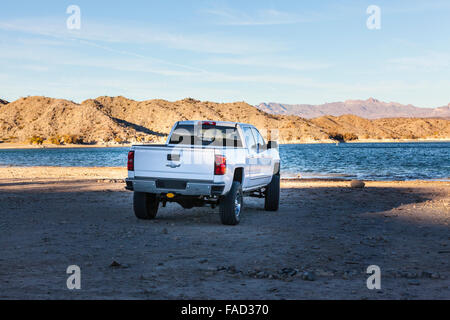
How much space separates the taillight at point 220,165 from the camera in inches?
405

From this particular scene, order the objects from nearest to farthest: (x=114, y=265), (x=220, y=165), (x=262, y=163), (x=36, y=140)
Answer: (x=114, y=265) < (x=220, y=165) < (x=262, y=163) < (x=36, y=140)

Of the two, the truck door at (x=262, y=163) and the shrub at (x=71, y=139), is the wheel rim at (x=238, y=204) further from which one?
the shrub at (x=71, y=139)

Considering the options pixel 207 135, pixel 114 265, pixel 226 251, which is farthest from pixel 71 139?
pixel 114 265

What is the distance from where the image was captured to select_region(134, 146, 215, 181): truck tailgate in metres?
10.4

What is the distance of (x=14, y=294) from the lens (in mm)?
5633

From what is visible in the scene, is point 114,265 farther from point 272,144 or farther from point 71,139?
point 71,139

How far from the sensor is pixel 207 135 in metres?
12.3

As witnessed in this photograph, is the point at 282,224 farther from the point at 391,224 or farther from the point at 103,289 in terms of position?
the point at 103,289

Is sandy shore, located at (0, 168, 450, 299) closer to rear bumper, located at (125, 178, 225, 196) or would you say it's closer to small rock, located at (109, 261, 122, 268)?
small rock, located at (109, 261, 122, 268)

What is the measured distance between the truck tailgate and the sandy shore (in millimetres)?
1133

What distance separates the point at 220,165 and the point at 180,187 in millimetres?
993

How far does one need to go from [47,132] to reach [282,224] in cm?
15229

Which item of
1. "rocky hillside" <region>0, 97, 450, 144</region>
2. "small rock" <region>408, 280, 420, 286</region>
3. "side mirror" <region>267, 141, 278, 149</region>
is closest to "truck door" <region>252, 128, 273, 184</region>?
"side mirror" <region>267, 141, 278, 149</region>

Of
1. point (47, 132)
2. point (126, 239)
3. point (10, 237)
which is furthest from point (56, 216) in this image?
point (47, 132)
